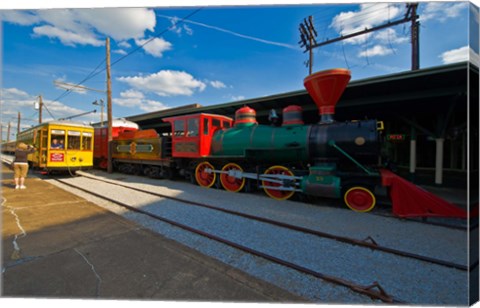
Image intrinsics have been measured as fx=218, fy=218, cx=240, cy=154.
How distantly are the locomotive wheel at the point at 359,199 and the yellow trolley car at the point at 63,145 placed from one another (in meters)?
12.3

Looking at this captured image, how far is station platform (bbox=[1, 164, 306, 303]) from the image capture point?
2.21m

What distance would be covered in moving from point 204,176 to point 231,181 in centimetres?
138

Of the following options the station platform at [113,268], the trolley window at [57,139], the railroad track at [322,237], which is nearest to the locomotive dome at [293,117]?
the railroad track at [322,237]

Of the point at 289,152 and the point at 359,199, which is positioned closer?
the point at 359,199

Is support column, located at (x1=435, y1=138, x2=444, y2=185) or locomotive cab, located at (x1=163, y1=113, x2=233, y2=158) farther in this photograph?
locomotive cab, located at (x1=163, y1=113, x2=233, y2=158)

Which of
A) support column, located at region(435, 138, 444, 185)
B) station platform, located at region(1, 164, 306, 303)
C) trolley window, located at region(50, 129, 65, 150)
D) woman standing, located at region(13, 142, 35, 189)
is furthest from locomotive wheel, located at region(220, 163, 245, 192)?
trolley window, located at region(50, 129, 65, 150)

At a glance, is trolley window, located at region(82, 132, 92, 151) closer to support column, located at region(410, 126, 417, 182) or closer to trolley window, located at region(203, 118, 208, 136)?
trolley window, located at region(203, 118, 208, 136)

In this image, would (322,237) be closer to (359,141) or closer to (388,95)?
(359,141)

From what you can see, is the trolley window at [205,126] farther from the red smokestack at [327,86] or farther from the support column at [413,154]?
the support column at [413,154]

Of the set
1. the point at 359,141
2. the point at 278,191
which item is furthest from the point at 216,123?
the point at 359,141

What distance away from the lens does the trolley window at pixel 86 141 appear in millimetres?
11344

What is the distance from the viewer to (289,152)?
6711 mm

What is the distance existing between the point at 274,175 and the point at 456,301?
462 cm

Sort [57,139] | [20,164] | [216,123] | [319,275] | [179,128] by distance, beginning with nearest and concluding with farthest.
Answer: [319,275] → [20,164] → [216,123] → [179,128] → [57,139]
